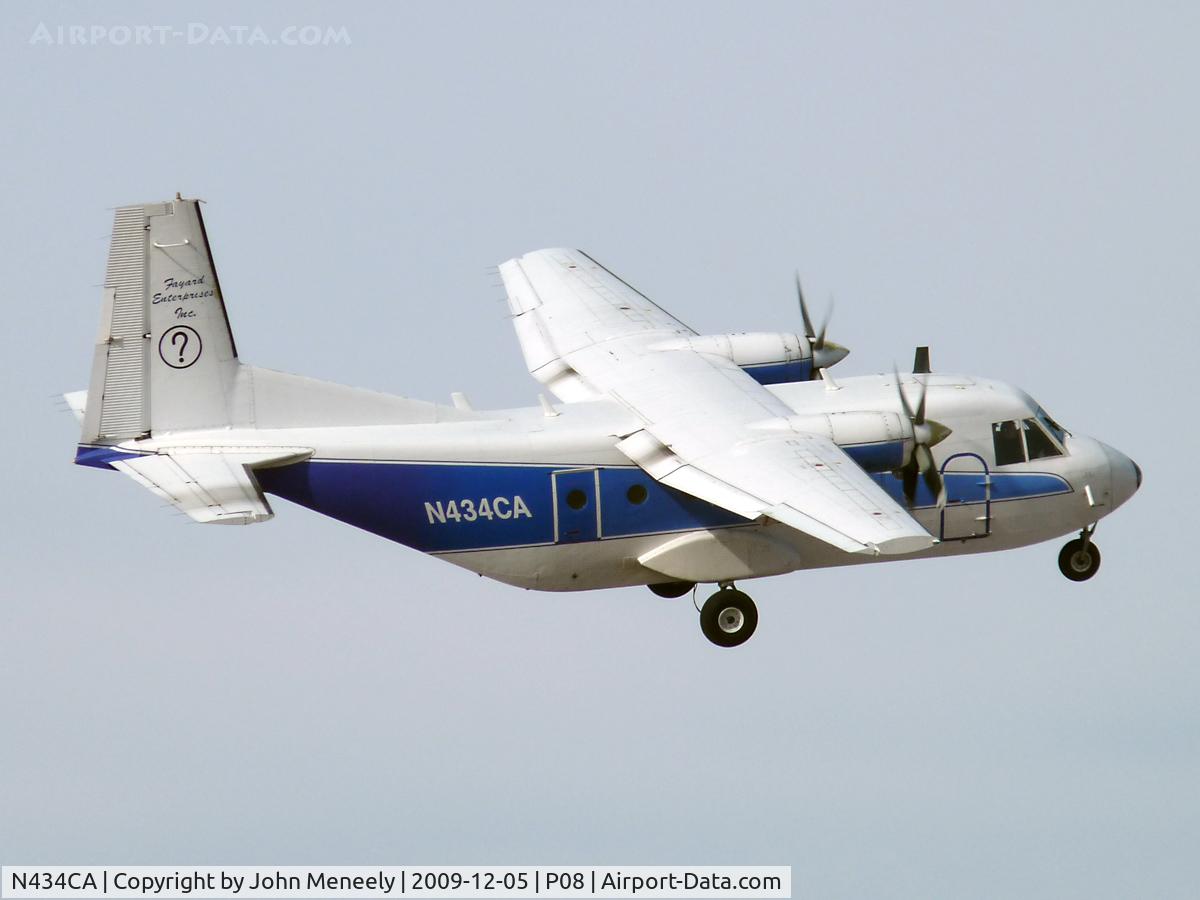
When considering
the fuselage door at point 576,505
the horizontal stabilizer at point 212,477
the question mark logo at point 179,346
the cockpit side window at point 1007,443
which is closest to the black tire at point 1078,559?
the cockpit side window at point 1007,443

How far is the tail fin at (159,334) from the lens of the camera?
1588 inches

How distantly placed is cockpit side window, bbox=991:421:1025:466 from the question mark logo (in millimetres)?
13382

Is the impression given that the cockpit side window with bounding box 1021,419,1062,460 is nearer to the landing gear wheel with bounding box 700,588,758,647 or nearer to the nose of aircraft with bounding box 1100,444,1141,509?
the nose of aircraft with bounding box 1100,444,1141,509

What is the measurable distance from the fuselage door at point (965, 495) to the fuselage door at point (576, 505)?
602 centimetres

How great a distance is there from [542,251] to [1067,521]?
473 inches

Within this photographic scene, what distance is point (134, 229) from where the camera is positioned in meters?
40.2

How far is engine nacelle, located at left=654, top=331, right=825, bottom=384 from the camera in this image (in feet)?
150

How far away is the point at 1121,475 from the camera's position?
4519 centimetres

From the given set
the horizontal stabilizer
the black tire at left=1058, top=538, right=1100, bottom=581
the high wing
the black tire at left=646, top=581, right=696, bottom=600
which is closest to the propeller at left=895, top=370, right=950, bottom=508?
the high wing

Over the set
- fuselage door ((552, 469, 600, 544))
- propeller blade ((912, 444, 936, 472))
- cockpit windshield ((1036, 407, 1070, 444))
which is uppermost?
cockpit windshield ((1036, 407, 1070, 444))

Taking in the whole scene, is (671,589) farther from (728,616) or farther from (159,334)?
(159,334)

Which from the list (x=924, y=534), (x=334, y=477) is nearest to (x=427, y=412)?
(x=334, y=477)

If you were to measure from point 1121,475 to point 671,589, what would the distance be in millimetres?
8033

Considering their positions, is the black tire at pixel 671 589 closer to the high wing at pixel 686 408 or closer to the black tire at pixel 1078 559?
the high wing at pixel 686 408
